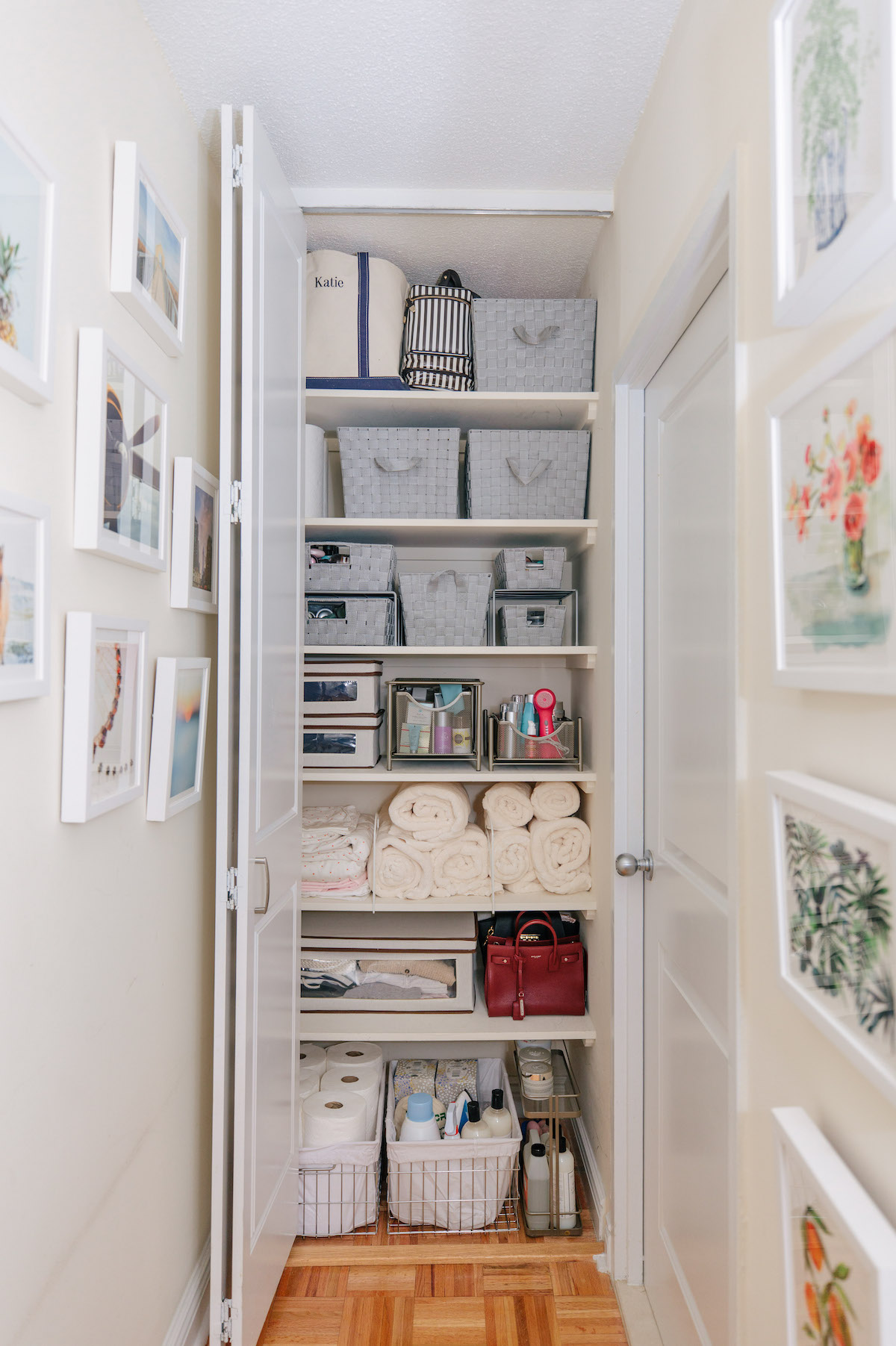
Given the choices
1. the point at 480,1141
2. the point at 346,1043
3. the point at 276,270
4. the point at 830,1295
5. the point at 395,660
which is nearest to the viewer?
the point at 830,1295

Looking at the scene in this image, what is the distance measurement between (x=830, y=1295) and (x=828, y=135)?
1.09 metres

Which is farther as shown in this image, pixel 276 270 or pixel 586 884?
pixel 586 884

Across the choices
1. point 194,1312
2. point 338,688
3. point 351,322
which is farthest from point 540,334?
point 194,1312

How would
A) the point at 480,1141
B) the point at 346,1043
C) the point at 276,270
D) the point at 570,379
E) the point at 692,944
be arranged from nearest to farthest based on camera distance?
the point at 692,944 < the point at 276,270 < the point at 480,1141 < the point at 570,379 < the point at 346,1043

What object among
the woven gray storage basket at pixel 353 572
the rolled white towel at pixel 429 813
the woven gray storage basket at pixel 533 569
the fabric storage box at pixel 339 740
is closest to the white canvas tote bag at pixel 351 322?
the woven gray storage basket at pixel 353 572

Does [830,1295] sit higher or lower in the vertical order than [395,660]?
lower

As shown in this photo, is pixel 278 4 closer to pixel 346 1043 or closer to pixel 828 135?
pixel 828 135

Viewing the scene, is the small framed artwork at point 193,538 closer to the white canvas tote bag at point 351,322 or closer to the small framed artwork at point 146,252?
the small framed artwork at point 146,252

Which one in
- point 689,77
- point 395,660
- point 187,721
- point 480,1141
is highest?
point 689,77

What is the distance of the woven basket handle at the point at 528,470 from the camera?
2197mm

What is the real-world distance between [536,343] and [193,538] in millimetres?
1102

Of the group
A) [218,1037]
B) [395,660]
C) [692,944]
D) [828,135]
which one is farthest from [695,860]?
[395,660]

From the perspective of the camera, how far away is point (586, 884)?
2221 millimetres

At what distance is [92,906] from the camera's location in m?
1.21
